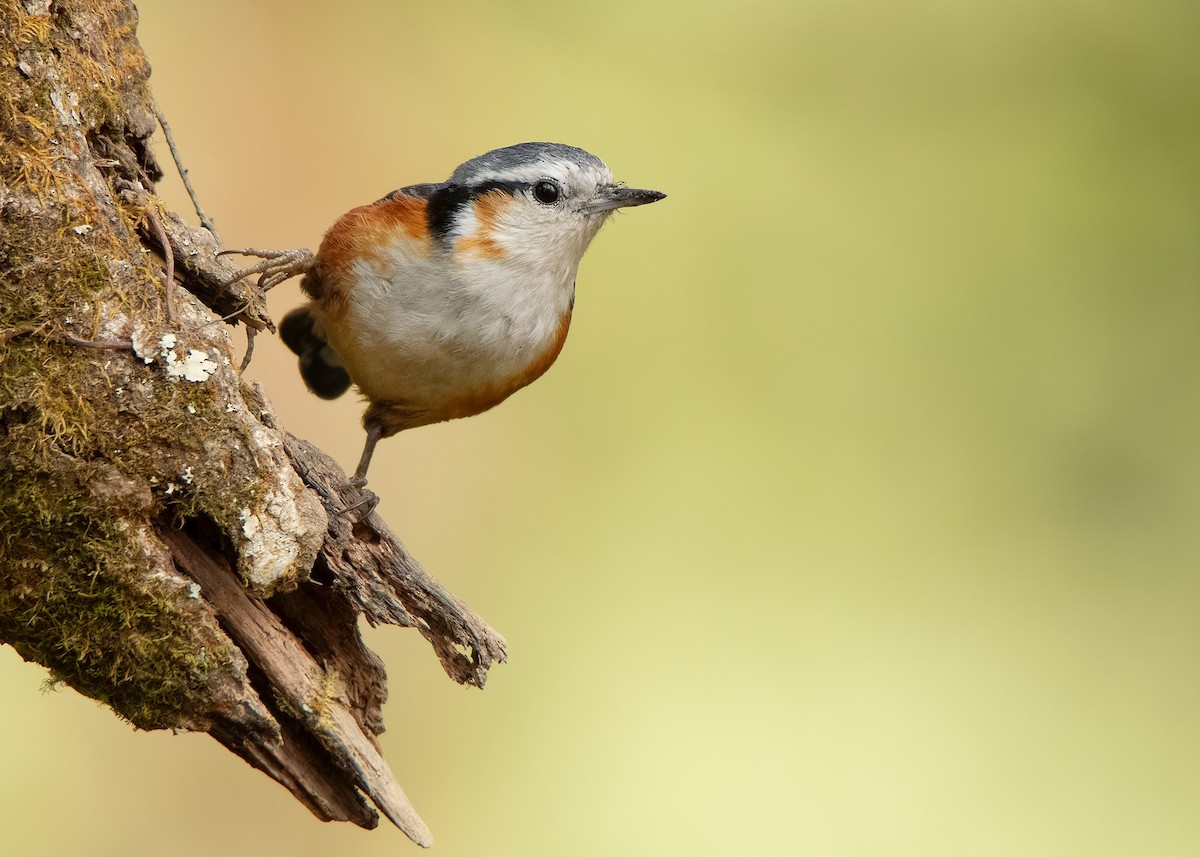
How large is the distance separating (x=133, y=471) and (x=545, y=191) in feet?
4.44

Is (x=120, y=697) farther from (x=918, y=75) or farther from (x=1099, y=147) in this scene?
(x=1099, y=147)

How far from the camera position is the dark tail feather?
11.1 feet

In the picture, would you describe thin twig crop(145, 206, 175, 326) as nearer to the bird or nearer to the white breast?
the bird

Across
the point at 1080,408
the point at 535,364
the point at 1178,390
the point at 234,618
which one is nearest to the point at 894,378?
the point at 1080,408

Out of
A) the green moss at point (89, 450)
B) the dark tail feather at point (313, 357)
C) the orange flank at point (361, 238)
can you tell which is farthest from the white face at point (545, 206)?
the green moss at point (89, 450)

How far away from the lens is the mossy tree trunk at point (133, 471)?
6.41 ft

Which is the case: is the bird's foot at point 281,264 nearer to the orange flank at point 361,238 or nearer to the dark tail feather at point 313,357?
the orange flank at point 361,238

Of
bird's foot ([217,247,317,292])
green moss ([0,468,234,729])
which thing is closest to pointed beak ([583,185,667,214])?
bird's foot ([217,247,317,292])

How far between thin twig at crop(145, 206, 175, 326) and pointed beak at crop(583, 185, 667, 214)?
1.13 m

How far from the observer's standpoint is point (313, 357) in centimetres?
342

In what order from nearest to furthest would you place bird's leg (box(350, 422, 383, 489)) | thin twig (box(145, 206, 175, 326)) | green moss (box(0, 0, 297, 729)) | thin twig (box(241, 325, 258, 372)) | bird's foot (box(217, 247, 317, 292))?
green moss (box(0, 0, 297, 729)) < thin twig (box(145, 206, 175, 326)) < thin twig (box(241, 325, 258, 372)) < bird's foot (box(217, 247, 317, 292)) < bird's leg (box(350, 422, 383, 489))

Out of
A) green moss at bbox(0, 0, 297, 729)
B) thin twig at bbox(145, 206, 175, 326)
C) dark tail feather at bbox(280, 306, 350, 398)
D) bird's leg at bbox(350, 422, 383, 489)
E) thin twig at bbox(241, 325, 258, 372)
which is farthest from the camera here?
dark tail feather at bbox(280, 306, 350, 398)

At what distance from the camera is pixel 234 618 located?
2150 millimetres

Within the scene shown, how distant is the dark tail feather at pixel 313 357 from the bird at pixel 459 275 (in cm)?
33
